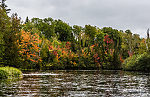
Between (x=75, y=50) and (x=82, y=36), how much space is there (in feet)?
38.7

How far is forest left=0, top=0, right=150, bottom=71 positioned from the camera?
55.1 meters

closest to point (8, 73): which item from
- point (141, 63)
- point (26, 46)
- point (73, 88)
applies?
point (73, 88)

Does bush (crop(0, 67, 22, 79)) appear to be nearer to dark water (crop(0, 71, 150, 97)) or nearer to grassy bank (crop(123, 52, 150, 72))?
dark water (crop(0, 71, 150, 97))

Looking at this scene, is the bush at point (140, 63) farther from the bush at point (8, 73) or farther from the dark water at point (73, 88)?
the bush at point (8, 73)

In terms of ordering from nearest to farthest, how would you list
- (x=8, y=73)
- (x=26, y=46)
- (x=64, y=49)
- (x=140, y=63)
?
(x=8, y=73), (x=26, y=46), (x=140, y=63), (x=64, y=49)

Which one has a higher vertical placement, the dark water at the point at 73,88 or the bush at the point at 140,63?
the bush at the point at 140,63

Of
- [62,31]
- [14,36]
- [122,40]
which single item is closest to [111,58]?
[122,40]

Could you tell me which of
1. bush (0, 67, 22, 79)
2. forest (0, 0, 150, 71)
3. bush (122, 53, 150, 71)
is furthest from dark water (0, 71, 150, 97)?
bush (122, 53, 150, 71)

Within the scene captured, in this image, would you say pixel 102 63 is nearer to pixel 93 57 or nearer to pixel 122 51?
pixel 93 57

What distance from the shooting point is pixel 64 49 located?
94.2m

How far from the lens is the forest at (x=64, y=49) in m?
55.1

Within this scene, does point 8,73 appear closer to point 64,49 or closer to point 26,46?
point 26,46

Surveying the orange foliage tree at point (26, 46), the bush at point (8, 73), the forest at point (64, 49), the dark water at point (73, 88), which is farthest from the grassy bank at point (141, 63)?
the bush at point (8, 73)

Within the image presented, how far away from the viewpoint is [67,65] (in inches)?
3585
